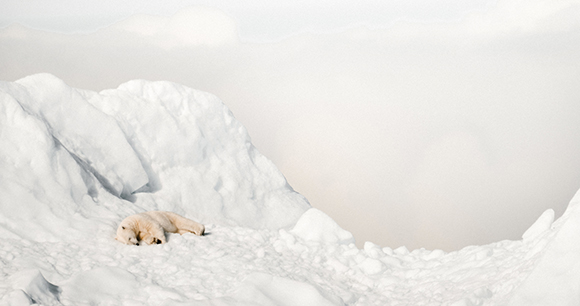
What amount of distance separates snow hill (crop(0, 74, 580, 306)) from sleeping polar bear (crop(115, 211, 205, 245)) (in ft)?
0.49

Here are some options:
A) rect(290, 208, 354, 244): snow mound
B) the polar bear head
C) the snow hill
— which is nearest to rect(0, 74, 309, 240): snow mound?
the snow hill

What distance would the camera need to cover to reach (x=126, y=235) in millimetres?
5453

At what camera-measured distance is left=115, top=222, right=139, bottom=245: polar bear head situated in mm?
5422

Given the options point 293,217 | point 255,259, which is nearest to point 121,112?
point 293,217

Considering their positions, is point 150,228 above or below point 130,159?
below

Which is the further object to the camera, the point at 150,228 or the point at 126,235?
the point at 150,228

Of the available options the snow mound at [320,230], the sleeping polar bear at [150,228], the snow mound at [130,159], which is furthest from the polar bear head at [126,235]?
the snow mound at [320,230]

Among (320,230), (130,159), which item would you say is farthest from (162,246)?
(130,159)

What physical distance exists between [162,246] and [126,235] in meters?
0.48

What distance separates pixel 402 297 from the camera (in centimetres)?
449

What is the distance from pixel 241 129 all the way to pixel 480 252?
25.9 ft

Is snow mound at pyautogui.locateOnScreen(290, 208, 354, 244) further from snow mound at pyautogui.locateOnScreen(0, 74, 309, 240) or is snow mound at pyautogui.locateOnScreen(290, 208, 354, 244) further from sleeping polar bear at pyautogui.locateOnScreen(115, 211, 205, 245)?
snow mound at pyautogui.locateOnScreen(0, 74, 309, 240)

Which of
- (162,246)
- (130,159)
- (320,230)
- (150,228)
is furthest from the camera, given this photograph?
(130,159)

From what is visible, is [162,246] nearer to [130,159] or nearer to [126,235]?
[126,235]
